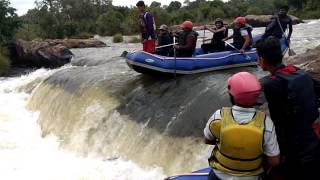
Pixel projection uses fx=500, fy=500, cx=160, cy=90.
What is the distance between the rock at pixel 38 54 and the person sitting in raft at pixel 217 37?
43.7 feet

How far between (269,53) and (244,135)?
697 millimetres

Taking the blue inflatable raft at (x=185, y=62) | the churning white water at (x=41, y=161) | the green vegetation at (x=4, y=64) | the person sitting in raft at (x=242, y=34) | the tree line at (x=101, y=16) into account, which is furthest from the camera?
the tree line at (x=101, y=16)

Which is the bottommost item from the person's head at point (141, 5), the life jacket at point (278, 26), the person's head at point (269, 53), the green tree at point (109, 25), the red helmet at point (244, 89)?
the green tree at point (109, 25)

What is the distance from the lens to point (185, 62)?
11.8 metres

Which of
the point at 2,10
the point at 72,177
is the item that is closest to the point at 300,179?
the point at 72,177

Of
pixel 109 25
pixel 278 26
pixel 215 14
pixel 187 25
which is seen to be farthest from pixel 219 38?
pixel 215 14

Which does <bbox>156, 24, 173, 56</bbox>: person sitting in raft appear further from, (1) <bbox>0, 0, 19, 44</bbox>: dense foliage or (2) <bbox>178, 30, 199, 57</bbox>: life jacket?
(1) <bbox>0, 0, 19, 44</bbox>: dense foliage

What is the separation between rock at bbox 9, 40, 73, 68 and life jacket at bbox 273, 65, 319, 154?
2220 cm

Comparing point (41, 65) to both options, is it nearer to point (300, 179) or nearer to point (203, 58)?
point (203, 58)

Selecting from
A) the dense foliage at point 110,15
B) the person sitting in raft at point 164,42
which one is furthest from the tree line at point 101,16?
the person sitting in raft at point 164,42

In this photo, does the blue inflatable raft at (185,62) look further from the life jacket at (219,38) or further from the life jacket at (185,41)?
the life jacket at (219,38)

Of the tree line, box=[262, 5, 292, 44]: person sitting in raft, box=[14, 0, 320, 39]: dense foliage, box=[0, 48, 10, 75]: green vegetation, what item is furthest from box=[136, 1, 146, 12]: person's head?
box=[14, 0, 320, 39]: dense foliage

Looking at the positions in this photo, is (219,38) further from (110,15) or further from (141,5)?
(110,15)

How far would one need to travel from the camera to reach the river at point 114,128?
28.8 ft
